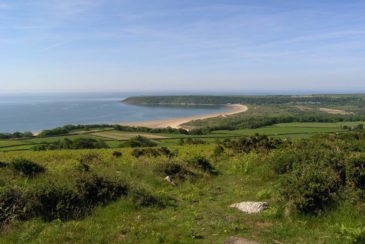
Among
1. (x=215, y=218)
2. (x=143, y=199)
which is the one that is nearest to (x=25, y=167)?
(x=143, y=199)

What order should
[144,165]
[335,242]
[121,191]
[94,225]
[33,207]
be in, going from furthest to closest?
[144,165] → [121,191] → [33,207] → [94,225] → [335,242]

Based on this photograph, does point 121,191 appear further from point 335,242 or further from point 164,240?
point 335,242

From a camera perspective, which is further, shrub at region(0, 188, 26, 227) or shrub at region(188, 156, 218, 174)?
shrub at region(188, 156, 218, 174)

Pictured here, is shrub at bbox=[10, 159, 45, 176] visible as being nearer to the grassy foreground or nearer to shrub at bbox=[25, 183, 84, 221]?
the grassy foreground

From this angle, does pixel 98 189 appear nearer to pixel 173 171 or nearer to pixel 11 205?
pixel 11 205

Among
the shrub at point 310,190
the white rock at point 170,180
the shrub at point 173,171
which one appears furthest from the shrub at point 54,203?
the shrub at point 310,190

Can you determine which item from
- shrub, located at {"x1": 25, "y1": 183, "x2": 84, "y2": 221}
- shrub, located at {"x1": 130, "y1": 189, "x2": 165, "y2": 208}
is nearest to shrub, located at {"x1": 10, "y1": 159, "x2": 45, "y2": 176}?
shrub, located at {"x1": 25, "y1": 183, "x2": 84, "y2": 221}

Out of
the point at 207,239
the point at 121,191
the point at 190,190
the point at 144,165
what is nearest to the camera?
the point at 207,239

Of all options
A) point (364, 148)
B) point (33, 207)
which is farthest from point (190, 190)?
point (364, 148)
